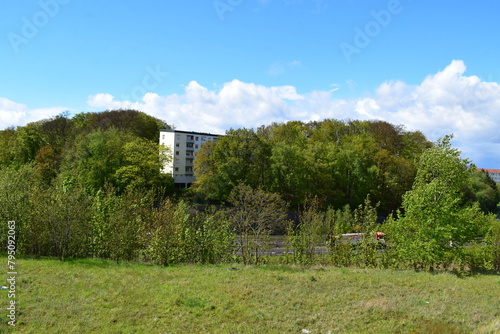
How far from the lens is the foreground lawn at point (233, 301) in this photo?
984cm

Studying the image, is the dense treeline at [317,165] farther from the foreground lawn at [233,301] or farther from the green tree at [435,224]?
the foreground lawn at [233,301]

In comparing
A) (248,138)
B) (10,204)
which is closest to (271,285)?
(10,204)

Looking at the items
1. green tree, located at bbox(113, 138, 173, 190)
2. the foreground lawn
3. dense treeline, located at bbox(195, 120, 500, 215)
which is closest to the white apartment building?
green tree, located at bbox(113, 138, 173, 190)

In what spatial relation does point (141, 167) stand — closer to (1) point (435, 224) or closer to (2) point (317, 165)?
(2) point (317, 165)

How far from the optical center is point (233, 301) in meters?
11.8

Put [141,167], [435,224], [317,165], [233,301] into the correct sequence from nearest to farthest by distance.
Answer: [233,301] < [435,224] < [141,167] < [317,165]

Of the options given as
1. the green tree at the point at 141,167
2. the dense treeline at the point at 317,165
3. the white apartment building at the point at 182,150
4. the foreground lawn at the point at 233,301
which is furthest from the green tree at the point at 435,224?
the white apartment building at the point at 182,150

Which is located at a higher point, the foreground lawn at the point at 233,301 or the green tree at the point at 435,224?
the green tree at the point at 435,224

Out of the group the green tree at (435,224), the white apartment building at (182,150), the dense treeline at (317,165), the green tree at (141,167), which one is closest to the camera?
the green tree at (435,224)

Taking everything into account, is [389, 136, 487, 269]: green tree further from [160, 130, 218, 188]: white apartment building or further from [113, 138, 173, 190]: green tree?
[160, 130, 218, 188]: white apartment building

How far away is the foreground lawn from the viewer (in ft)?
32.3

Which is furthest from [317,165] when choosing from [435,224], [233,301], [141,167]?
[233,301]

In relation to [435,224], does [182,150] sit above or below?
above

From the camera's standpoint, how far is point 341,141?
5966cm
